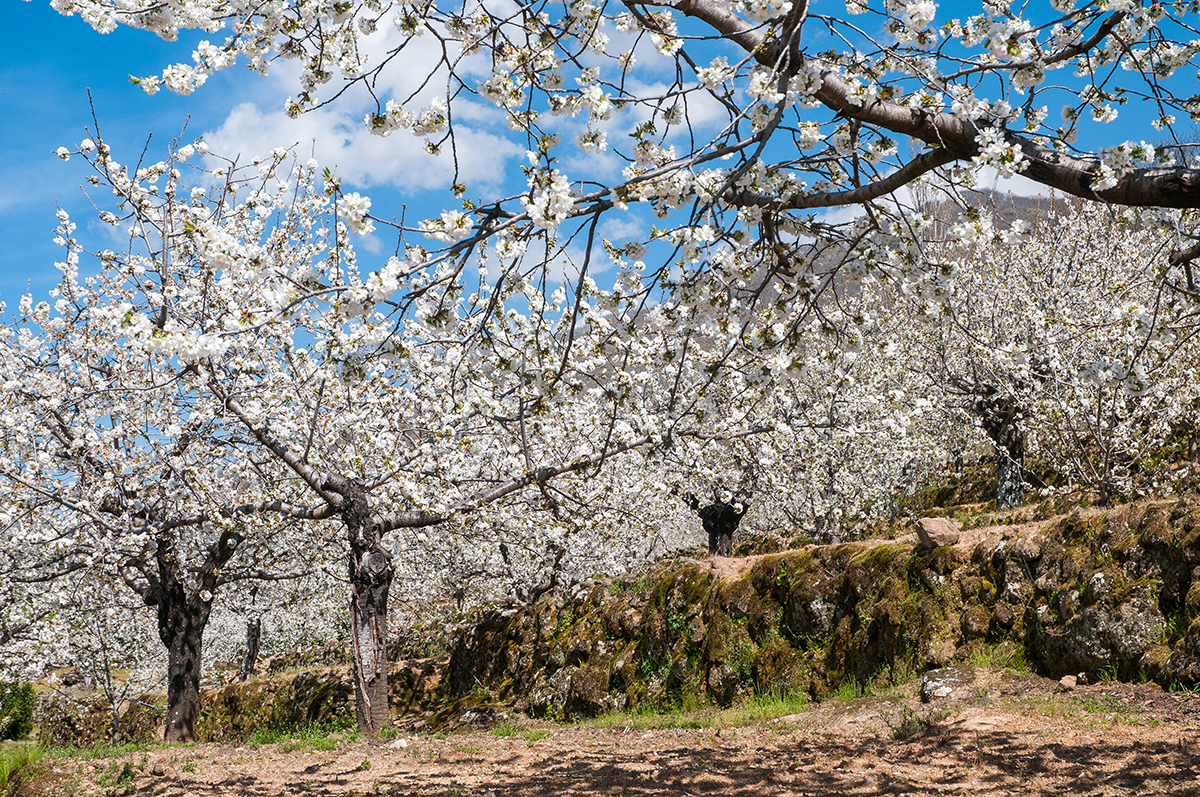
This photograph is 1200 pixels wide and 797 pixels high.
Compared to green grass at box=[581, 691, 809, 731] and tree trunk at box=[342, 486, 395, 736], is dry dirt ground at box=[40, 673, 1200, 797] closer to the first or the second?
green grass at box=[581, 691, 809, 731]

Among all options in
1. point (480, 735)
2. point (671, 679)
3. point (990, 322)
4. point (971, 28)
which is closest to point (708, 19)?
point (971, 28)

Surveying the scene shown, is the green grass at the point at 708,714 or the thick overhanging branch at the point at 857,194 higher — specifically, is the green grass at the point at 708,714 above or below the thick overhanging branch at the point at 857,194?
below

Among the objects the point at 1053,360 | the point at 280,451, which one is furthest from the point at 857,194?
the point at 1053,360

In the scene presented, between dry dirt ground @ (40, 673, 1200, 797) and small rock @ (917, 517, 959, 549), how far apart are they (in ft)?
5.53

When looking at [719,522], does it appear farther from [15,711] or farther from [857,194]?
[15,711]

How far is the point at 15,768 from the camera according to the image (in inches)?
255

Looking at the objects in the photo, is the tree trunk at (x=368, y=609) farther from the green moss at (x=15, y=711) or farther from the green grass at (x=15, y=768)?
the green moss at (x=15, y=711)

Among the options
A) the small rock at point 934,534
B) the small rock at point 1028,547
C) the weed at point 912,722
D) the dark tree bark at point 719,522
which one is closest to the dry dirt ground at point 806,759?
the weed at point 912,722

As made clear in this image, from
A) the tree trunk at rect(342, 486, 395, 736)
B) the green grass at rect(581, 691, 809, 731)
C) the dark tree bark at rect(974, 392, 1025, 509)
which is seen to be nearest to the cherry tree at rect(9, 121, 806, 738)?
the tree trunk at rect(342, 486, 395, 736)

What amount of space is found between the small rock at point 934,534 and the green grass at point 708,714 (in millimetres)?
2331

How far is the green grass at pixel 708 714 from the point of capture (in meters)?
7.73

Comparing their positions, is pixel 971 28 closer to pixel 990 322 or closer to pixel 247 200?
pixel 247 200

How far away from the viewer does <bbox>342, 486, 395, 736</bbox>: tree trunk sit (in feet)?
25.3

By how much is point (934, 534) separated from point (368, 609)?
648cm
